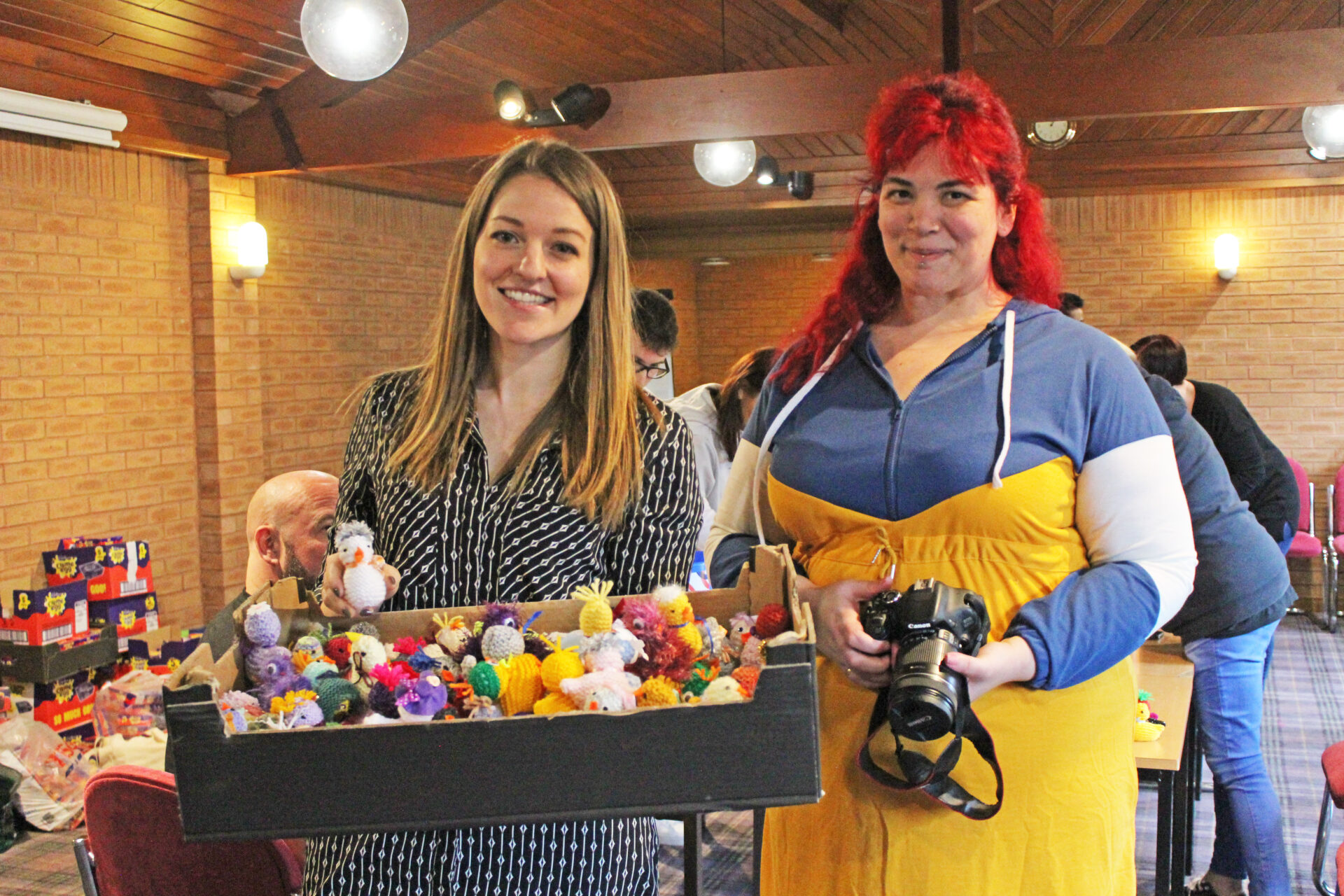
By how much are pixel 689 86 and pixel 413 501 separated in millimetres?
5256

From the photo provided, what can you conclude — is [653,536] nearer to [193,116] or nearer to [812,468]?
[812,468]

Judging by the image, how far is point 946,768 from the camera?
1342 millimetres

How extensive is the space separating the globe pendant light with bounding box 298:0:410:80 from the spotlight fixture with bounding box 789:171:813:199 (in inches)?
201

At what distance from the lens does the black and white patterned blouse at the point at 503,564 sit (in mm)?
1207

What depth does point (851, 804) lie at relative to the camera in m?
1.44

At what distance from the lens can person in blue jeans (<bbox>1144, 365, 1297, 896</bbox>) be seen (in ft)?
9.11

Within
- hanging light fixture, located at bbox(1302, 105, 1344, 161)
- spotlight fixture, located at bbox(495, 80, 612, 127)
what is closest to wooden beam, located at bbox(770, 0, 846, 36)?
spotlight fixture, located at bbox(495, 80, 612, 127)

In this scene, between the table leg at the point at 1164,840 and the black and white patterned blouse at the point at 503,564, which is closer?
the black and white patterned blouse at the point at 503,564

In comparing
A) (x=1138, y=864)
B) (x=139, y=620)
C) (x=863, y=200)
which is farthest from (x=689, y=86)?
(x=863, y=200)

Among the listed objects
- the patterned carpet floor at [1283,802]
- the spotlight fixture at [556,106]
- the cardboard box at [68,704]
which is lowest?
the patterned carpet floor at [1283,802]

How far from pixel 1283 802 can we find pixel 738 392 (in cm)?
267

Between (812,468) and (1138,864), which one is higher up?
(812,468)

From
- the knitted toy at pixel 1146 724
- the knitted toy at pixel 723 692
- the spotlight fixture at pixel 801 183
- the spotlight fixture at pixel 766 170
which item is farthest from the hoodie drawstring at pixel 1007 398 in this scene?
the spotlight fixture at pixel 801 183

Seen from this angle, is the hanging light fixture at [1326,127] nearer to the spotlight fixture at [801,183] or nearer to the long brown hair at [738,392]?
the long brown hair at [738,392]
